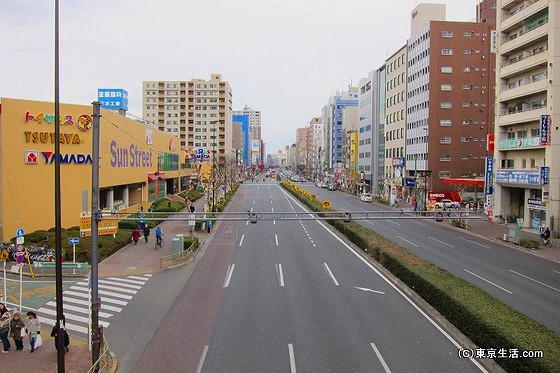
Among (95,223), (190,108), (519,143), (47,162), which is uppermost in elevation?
(190,108)

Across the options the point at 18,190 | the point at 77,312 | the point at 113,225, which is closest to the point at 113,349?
the point at 77,312

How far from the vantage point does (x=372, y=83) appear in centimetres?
9975

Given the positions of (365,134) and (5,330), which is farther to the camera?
(365,134)

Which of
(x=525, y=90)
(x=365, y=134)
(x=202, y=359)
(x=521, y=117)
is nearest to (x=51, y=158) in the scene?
(x=202, y=359)

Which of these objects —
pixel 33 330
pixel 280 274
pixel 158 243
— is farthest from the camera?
pixel 158 243

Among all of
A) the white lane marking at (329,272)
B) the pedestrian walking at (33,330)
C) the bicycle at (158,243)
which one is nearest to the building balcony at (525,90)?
the white lane marking at (329,272)

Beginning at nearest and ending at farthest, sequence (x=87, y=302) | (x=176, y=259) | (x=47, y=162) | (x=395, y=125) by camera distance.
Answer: (x=87, y=302) < (x=176, y=259) < (x=47, y=162) < (x=395, y=125)

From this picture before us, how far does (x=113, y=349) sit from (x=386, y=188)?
75798 mm

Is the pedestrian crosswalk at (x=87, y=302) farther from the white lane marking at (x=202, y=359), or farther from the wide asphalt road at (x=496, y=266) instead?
the wide asphalt road at (x=496, y=266)

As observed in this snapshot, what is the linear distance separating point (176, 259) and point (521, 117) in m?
36.4

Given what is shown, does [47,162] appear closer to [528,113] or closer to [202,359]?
[202,359]

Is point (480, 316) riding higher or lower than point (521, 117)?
lower

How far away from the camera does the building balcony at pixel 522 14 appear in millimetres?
43000

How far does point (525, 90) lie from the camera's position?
44594 mm
